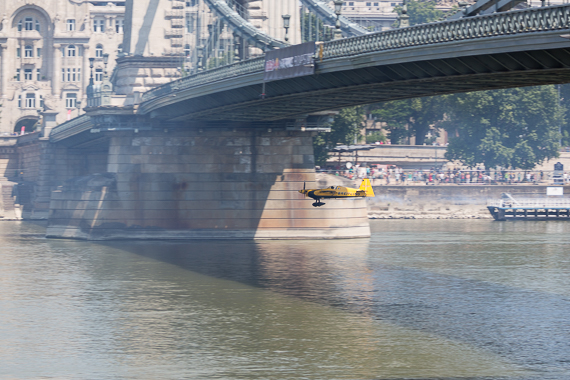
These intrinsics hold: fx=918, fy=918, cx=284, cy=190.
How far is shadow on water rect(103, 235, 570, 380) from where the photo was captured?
33.5 m

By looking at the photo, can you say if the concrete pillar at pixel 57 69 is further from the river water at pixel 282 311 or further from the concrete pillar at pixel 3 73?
the river water at pixel 282 311

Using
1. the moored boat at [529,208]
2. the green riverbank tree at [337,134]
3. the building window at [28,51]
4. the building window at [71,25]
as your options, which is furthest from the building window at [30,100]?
the moored boat at [529,208]

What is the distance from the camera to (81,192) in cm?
6656

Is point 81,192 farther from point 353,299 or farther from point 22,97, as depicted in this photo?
point 22,97

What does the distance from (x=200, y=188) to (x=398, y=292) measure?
2583 centimetres

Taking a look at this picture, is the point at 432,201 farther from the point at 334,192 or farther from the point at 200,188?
the point at 200,188

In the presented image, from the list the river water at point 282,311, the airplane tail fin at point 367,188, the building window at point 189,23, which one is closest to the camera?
the river water at point 282,311

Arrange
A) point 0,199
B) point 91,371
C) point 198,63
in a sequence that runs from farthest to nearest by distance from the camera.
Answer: point 0,199, point 198,63, point 91,371

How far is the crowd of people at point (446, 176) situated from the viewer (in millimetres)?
103250

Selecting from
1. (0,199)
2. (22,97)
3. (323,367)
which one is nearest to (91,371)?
(323,367)

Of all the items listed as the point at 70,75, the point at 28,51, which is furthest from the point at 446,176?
the point at 28,51

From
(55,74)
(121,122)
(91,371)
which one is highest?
(55,74)

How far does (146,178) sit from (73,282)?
67.0 ft

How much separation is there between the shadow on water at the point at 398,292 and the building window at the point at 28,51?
3740 inches
